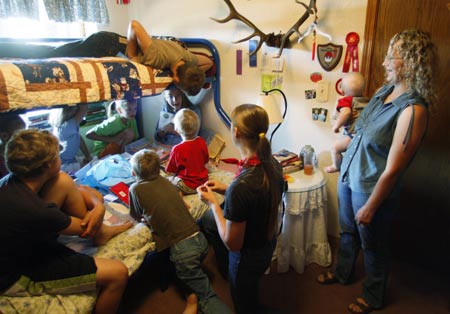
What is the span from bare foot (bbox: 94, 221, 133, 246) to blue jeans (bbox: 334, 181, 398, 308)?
118 centimetres

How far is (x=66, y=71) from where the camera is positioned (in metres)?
1.51

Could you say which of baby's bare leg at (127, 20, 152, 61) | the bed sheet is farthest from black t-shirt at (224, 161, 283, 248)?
baby's bare leg at (127, 20, 152, 61)

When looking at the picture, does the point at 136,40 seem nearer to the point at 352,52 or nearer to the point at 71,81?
the point at 71,81

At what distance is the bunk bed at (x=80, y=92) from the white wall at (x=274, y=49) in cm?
74

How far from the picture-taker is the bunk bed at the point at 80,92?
129 centimetres

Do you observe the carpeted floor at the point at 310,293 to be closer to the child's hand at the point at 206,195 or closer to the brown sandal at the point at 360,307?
the brown sandal at the point at 360,307

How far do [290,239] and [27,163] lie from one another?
1.49m

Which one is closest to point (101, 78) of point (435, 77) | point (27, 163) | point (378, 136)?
point (27, 163)

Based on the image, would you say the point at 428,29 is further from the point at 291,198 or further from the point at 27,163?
the point at 27,163

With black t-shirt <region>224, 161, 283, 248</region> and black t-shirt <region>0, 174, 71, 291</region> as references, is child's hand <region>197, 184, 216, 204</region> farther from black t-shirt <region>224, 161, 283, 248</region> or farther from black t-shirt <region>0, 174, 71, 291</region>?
black t-shirt <region>0, 174, 71, 291</region>

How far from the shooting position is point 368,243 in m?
1.58

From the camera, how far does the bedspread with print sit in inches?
52.1

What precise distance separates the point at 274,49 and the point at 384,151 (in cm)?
120

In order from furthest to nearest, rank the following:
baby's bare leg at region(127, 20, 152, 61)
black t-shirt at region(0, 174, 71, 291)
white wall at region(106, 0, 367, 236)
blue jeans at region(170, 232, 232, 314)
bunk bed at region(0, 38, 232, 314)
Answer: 1. white wall at region(106, 0, 367, 236)
2. baby's bare leg at region(127, 20, 152, 61)
3. blue jeans at region(170, 232, 232, 314)
4. bunk bed at region(0, 38, 232, 314)
5. black t-shirt at region(0, 174, 71, 291)
